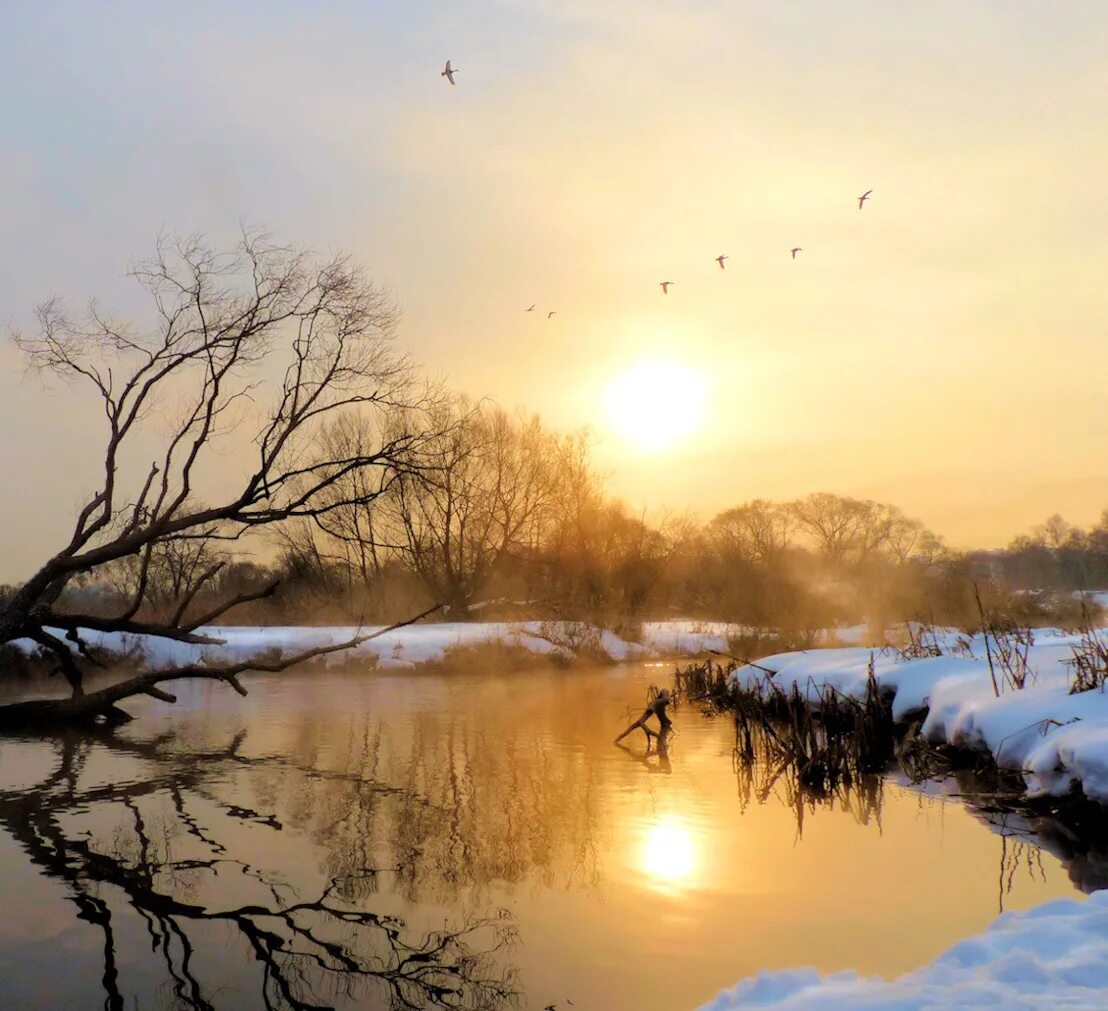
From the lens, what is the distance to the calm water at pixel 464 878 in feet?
16.9

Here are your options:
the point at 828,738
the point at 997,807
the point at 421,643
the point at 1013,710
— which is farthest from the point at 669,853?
the point at 421,643

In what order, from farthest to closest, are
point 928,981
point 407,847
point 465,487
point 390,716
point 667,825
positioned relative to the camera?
point 465,487
point 390,716
point 667,825
point 407,847
point 928,981

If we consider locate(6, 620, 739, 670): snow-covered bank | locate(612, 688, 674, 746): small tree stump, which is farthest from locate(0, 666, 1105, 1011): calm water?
locate(6, 620, 739, 670): snow-covered bank

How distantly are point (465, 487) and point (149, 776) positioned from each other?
2877 cm

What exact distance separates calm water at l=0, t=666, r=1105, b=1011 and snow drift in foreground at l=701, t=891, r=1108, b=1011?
2.24 feet

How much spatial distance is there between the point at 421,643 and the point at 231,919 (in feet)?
68.4

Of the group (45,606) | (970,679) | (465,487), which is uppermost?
(465,487)

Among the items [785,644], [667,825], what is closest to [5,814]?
[667,825]

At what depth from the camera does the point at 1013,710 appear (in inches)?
348

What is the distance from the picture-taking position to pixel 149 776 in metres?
10.7

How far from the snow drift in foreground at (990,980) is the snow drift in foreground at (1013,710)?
2854 mm

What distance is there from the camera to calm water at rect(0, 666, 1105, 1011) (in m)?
5.16

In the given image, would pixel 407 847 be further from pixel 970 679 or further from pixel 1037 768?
pixel 970 679

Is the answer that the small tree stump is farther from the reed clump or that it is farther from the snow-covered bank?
the snow-covered bank
